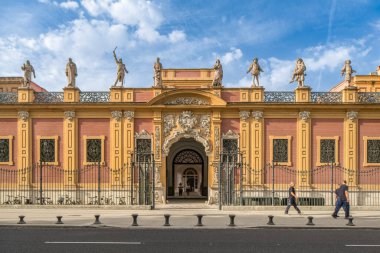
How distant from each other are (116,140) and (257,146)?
322 inches

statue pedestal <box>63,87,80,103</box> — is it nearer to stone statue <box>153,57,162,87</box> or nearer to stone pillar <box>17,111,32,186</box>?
stone pillar <box>17,111,32,186</box>

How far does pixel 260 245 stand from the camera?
1155 centimetres

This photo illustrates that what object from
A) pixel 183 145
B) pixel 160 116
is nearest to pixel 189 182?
pixel 183 145

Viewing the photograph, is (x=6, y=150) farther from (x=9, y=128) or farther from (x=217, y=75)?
(x=217, y=75)

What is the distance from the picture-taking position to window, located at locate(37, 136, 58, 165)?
26078 millimetres

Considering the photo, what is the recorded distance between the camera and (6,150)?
85.7 feet

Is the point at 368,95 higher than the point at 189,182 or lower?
higher

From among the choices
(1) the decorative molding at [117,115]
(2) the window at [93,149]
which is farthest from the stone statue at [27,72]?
(1) the decorative molding at [117,115]

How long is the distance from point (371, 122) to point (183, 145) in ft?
41.3

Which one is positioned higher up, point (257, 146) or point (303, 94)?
point (303, 94)

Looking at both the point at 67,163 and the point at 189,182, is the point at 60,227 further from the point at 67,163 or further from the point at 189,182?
the point at 189,182

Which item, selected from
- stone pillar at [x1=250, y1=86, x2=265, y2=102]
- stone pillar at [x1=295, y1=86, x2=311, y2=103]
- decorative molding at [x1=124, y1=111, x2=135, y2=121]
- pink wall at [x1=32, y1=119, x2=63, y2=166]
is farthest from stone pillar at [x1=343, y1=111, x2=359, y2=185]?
pink wall at [x1=32, y1=119, x2=63, y2=166]

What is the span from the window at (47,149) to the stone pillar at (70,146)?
1.86 ft

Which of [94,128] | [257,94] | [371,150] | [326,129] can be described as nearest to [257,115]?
[257,94]
